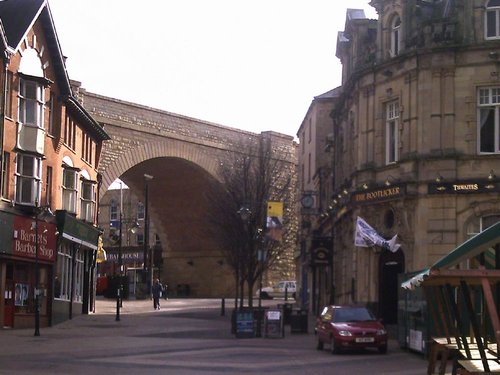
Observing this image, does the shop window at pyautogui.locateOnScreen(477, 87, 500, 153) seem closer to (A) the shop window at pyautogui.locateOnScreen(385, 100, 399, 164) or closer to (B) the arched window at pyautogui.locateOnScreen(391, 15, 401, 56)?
(A) the shop window at pyautogui.locateOnScreen(385, 100, 399, 164)

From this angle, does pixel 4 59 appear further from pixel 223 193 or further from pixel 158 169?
pixel 158 169

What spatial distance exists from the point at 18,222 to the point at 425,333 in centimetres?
1775

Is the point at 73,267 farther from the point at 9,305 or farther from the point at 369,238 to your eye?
the point at 369,238

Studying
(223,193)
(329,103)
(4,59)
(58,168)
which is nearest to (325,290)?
(223,193)

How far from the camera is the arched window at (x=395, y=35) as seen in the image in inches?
1463

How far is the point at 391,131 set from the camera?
37.2 m

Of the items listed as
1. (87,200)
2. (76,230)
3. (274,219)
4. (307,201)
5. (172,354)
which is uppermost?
(307,201)

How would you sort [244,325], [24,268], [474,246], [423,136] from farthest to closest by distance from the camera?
[24,268] < [423,136] < [244,325] < [474,246]

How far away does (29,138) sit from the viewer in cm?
3812

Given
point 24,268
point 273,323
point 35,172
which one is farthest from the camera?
point 24,268

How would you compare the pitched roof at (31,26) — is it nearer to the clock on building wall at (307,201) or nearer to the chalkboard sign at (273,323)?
the chalkboard sign at (273,323)

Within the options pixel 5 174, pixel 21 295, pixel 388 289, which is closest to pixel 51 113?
pixel 5 174

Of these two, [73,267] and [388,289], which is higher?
[73,267]

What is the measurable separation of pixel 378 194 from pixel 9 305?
14830 mm
